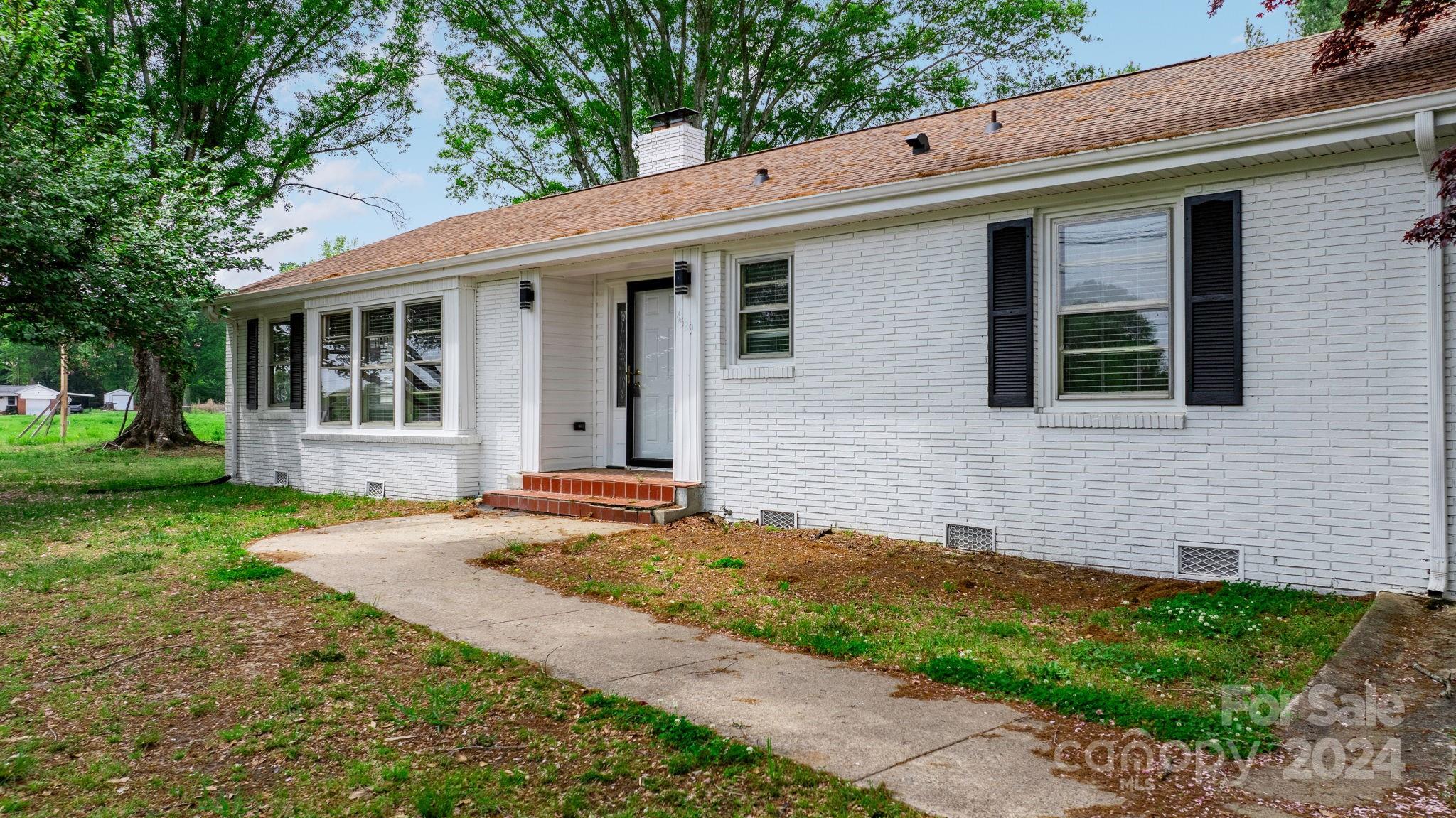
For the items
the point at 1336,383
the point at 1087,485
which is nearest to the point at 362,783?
the point at 1087,485

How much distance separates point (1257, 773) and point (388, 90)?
2506 centimetres

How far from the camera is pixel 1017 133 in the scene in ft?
26.2

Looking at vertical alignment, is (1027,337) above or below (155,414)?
above

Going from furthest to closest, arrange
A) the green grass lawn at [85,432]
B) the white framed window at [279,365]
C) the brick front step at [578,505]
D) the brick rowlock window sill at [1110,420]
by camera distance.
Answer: the green grass lawn at [85,432] → the white framed window at [279,365] → the brick front step at [578,505] → the brick rowlock window sill at [1110,420]

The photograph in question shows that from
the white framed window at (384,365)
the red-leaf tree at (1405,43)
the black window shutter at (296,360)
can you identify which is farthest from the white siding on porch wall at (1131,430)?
the black window shutter at (296,360)

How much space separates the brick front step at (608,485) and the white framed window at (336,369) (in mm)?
3525

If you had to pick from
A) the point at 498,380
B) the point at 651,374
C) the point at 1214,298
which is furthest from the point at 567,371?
the point at 1214,298

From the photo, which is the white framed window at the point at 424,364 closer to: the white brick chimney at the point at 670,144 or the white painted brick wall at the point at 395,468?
the white painted brick wall at the point at 395,468

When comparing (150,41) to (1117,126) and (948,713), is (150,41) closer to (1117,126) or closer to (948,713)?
(1117,126)

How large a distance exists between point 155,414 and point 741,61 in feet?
54.9

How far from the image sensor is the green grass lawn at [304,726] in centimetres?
299

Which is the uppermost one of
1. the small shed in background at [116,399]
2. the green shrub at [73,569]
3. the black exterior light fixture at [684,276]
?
the black exterior light fixture at [684,276]

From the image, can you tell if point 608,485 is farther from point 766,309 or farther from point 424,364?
point 424,364

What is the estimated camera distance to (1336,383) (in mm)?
5723
